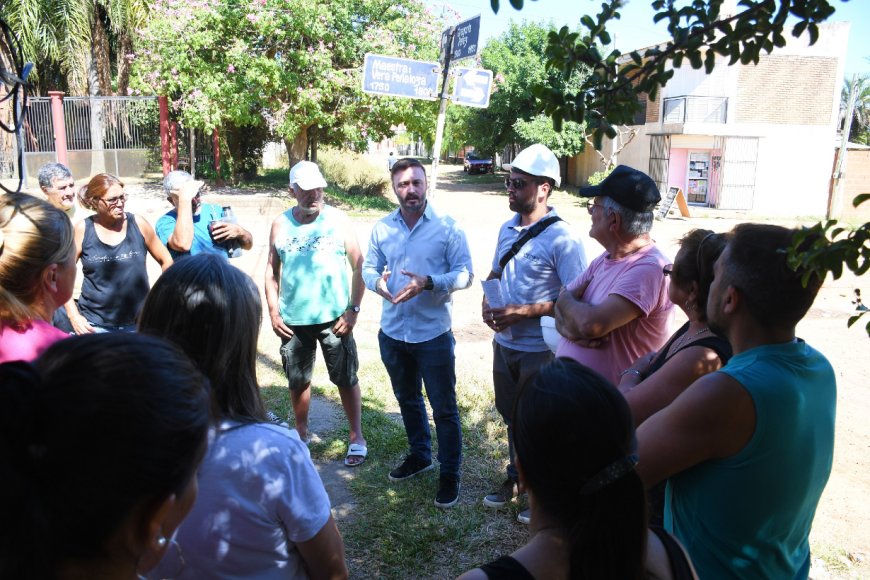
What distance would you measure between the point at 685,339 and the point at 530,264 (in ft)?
4.94

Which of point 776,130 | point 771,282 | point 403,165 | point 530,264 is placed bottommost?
point 530,264

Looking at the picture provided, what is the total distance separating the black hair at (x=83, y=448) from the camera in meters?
0.99

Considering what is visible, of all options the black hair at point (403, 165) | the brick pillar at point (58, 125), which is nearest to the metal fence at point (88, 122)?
the brick pillar at point (58, 125)

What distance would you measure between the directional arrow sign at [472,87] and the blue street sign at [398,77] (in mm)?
353

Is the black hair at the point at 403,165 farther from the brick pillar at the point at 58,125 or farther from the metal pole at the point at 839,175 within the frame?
the metal pole at the point at 839,175

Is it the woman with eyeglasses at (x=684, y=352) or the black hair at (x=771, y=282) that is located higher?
the black hair at (x=771, y=282)

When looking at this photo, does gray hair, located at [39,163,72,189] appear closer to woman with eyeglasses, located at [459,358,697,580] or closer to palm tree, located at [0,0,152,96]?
woman with eyeglasses, located at [459,358,697,580]

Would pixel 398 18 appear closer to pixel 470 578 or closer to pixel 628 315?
pixel 628 315

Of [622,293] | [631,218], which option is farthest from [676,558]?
[631,218]

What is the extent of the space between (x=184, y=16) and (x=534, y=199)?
48.9 feet

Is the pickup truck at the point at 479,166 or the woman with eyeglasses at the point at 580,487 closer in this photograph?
the woman with eyeglasses at the point at 580,487

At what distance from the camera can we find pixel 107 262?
442cm

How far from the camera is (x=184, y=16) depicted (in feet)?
52.5

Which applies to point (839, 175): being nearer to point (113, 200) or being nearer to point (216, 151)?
point (216, 151)
